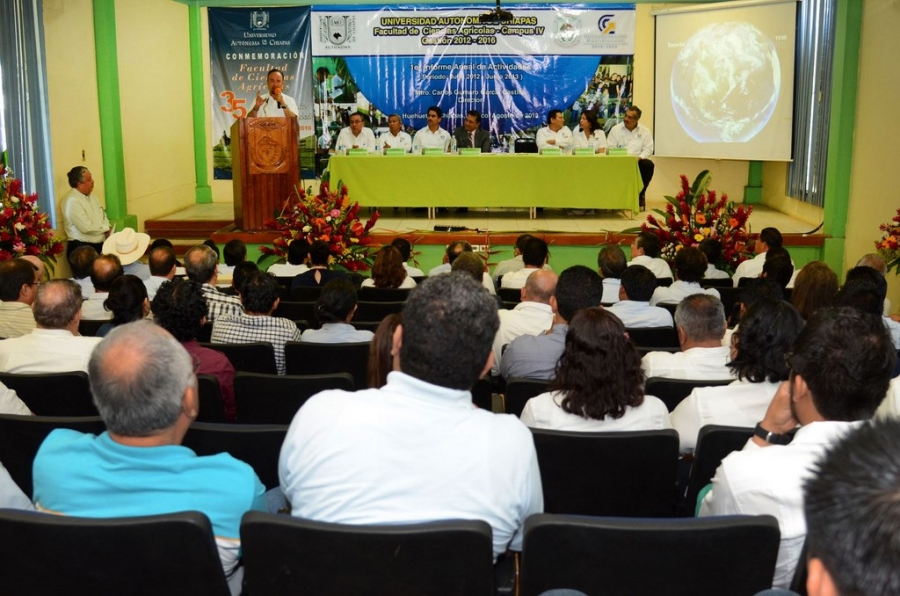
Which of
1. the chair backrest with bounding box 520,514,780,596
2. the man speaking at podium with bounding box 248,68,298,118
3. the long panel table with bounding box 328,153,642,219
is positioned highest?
the man speaking at podium with bounding box 248,68,298,118

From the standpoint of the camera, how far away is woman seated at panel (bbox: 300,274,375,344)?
3793mm

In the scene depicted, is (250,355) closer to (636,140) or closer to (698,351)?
(698,351)

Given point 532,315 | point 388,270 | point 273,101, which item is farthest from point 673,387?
point 273,101

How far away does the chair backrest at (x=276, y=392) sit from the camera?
9.89 ft

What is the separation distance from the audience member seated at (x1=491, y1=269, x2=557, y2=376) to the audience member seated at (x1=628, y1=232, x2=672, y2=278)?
1809 millimetres

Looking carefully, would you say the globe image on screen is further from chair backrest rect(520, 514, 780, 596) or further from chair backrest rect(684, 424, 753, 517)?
chair backrest rect(520, 514, 780, 596)

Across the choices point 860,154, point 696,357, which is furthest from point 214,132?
point 696,357

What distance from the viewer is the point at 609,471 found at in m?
2.39

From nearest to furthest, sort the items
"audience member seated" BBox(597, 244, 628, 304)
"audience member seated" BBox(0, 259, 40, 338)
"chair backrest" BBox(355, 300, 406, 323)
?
"audience member seated" BBox(0, 259, 40, 338) → "chair backrest" BBox(355, 300, 406, 323) → "audience member seated" BBox(597, 244, 628, 304)

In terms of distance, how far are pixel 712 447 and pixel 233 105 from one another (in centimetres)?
990

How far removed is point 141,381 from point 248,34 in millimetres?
10080

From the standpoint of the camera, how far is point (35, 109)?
24.8 ft

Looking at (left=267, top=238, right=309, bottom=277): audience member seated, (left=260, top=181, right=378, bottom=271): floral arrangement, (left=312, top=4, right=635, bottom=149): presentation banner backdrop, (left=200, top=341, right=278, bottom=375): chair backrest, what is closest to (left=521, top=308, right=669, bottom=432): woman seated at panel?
(left=200, top=341, right=278, bottom=375): chair backrest

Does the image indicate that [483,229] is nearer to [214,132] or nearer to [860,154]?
[860,154]
